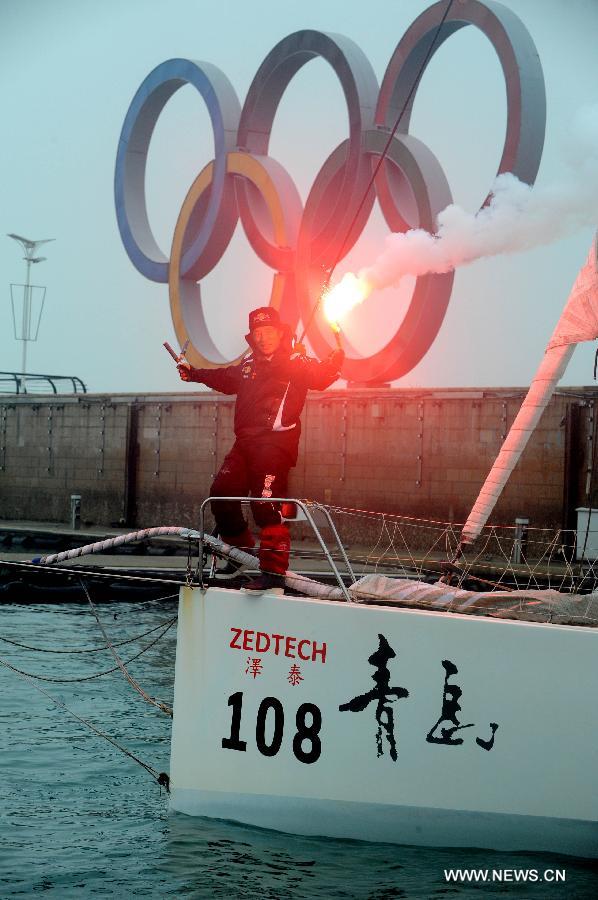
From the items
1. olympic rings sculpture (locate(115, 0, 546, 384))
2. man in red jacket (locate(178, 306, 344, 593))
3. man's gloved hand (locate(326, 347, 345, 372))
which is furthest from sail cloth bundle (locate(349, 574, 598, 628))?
olympic rings sculpture (locate(115, 0, 546, 384))

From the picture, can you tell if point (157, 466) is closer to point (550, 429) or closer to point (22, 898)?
point (550, 429)

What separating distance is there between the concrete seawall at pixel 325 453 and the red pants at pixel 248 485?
14864 millimetres

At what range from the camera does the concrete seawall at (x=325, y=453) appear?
71.7ft

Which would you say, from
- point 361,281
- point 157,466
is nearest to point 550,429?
point 157,466

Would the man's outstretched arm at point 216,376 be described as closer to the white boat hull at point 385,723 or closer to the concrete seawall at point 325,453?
the white boat hull at point 385,723

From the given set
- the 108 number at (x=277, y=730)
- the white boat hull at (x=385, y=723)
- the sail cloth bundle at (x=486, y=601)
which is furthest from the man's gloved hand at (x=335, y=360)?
the 108 number at (x=277, y=730)

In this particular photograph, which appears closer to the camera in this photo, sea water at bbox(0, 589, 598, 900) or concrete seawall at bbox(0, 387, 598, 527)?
sea water at bbox(0, 589, 598, 900)

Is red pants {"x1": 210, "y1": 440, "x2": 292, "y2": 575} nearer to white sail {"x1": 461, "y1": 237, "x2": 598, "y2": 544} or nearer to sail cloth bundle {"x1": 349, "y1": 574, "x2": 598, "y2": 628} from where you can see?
sail cloth bundle {"x1": 349, "y1": 574, "x2": 598, "y2": 628}

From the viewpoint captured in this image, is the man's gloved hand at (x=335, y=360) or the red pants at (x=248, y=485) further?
the man's gloved hand at (x=335, y=360)

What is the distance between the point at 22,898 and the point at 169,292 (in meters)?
22.5

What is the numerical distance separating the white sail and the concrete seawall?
1445cm

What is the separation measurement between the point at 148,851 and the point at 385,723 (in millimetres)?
1833

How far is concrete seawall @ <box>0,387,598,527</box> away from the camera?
71.7 ft

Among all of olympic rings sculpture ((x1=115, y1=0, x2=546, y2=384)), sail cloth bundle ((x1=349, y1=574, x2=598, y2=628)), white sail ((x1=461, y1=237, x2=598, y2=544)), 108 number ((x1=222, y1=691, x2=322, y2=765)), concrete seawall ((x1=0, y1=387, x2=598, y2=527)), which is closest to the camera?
sail cloth bundle ((x1=349, y1=574, x2=598, y2=628))
